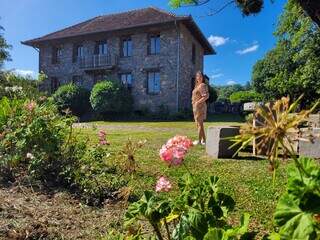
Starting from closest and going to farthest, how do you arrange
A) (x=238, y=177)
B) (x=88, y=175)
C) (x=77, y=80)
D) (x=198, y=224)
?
(x=198, y=224) → (x=88, y=175) → (x=238, y=177) → (x=77, y=80)

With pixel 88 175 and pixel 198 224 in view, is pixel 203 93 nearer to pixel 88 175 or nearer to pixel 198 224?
pixel 88 175

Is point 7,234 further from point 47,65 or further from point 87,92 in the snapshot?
point 47,65

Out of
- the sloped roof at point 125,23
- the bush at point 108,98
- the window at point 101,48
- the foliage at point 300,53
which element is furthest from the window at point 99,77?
the foliage at point 300,53

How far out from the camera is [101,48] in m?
30.8

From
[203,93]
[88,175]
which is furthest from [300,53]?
[88,175]

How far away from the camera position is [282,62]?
116ft

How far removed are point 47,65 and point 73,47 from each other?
2684 millimetres

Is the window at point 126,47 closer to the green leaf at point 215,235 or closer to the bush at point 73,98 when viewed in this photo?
the bush at point 73,98

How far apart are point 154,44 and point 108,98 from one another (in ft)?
16.8

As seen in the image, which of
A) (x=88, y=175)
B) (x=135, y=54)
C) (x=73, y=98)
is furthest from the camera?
(x=135, y=54)

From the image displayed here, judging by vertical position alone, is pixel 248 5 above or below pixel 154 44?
below

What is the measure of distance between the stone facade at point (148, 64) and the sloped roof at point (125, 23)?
17.0 inches

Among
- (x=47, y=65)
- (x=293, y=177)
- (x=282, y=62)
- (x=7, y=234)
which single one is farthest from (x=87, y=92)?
(x=293, y=177)

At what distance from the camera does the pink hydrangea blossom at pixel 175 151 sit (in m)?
2.03
